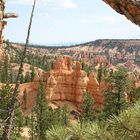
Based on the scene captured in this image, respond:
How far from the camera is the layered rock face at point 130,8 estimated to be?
695 cm

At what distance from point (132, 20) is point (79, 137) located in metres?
2.37

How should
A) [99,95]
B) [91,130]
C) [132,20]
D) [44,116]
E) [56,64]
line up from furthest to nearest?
1. [56,64]
2. [99,95]
3. [44,116]
4. [132,20]
5. [91,130]

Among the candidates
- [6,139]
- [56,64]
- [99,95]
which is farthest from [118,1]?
[56,64]

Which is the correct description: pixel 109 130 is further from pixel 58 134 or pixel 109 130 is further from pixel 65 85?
pixel 65 85

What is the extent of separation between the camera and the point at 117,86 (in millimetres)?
38844

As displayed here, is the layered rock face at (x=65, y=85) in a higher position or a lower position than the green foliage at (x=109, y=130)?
lower

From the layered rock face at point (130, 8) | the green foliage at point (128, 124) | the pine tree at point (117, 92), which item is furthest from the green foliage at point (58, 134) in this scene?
the pine tree at point (117, 92)

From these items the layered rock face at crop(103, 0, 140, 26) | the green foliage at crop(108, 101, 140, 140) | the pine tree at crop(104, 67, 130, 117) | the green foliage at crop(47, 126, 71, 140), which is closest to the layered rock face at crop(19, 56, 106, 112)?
the pine tree at crop(104, 67, 130, 117)

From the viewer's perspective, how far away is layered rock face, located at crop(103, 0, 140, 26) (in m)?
6.95

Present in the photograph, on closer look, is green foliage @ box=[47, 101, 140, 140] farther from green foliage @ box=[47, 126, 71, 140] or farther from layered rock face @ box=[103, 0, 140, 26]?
layered rock face @ box=[103, 0, 140, 26]

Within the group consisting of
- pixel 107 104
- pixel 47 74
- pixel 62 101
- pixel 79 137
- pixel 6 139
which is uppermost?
pixel 79 137

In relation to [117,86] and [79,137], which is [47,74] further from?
[79,137]

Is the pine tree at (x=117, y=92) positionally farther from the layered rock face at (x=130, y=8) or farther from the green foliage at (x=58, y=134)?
the green foliage at (x=58, y=134)

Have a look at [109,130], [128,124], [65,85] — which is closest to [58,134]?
[109,130]
